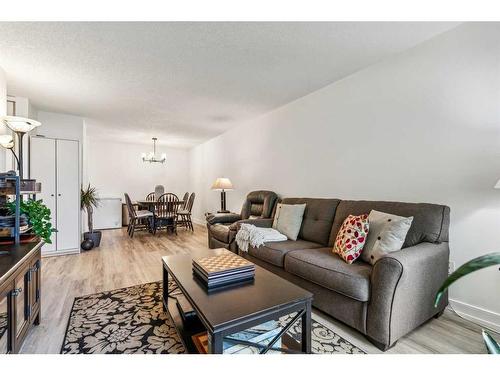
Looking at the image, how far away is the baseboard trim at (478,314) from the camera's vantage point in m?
1.73

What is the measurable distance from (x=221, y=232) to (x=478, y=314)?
8.44 ft

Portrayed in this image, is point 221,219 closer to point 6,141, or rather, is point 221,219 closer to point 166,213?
point 166,213

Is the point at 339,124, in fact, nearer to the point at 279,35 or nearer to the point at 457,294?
the point at 279,35

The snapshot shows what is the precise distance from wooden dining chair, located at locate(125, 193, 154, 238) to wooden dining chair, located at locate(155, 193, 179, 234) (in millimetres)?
146

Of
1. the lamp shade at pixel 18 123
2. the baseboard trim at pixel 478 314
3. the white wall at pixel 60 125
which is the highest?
the white wall at pixel 60 125

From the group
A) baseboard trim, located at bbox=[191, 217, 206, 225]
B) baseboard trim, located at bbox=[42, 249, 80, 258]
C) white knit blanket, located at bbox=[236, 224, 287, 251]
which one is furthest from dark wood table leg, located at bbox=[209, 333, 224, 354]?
baseboard trim, located at bbox=[191, 217, 206, 225]

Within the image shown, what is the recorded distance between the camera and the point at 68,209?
382 centimetres

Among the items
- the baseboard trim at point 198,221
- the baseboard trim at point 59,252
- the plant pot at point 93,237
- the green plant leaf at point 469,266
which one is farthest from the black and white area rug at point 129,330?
the baseboard trim at point 198,221

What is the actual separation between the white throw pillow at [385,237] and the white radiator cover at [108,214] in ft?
19.9

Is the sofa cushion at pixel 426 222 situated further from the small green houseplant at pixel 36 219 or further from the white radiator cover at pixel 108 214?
the white radiator cover at pixel 108 214

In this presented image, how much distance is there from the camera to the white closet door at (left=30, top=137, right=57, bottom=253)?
11.7ft

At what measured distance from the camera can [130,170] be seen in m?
6.84
